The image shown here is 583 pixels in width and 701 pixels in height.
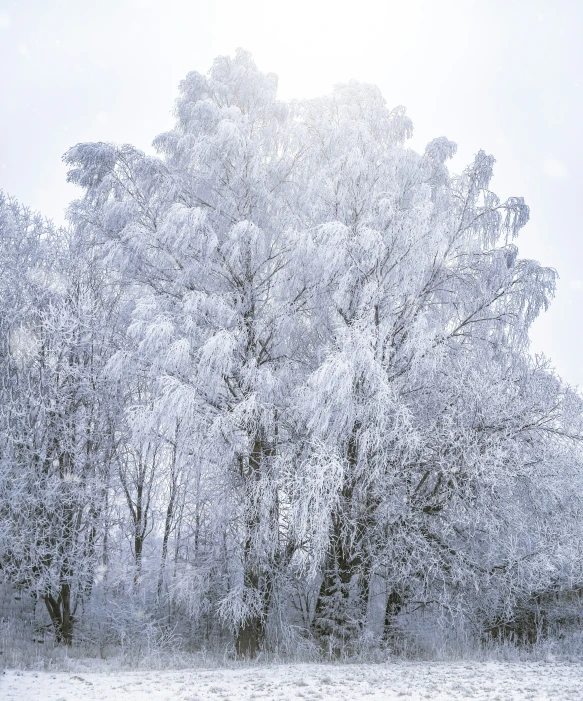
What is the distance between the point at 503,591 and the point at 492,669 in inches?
54.1

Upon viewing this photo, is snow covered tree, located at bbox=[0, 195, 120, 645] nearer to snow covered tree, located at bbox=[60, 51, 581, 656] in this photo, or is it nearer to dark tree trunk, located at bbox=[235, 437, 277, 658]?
snow covered tree, located at bbox=[60, 51, 581, 656]

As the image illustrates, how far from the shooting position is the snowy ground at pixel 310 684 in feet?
17.2

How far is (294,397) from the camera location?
8195 millimetres

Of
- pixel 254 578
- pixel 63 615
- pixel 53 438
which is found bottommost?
pixel 63 615

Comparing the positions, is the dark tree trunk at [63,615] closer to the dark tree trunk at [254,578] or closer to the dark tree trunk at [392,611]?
the dark tree trunk at [254,578]

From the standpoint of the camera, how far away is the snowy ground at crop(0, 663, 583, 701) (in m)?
5.25

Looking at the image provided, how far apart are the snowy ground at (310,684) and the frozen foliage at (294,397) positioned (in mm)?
1130

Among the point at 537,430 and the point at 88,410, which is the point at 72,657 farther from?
the point at 537,430

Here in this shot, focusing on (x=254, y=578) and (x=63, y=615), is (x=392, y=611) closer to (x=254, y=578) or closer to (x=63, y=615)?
(x=254, y=578)

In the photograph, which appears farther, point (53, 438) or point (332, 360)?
point (53, 438)

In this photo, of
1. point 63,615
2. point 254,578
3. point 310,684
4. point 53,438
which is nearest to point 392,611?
point 254,578

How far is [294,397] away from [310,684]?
3.53 m

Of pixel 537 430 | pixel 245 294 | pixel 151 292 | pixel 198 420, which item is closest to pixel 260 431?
pixel 198 420

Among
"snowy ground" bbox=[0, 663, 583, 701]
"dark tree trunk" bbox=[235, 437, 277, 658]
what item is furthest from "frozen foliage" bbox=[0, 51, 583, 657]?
"snowy ground" bbox=[0, 663, 583, 701]
